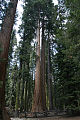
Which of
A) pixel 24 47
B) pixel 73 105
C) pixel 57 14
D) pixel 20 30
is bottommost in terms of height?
pixel 73 105

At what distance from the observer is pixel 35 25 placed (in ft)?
54.7

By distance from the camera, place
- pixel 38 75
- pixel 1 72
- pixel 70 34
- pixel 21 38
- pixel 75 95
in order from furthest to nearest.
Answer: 1. pixel 21 38
2. pixel 38 75
3. pixel 75 95
4. pixel 70 34
5. pixel 1 72

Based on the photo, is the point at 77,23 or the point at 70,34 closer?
the point at 77,23

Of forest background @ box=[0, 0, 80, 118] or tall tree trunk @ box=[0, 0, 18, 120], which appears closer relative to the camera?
tall tree trunk @ box=[0, 0, 18, 120]

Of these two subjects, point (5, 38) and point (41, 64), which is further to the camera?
point (41, 64)

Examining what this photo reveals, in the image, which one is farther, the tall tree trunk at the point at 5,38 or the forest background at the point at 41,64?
the forest background at the point at 41,64

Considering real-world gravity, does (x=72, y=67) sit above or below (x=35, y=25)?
below

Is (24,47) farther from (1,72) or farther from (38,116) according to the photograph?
(1,72)

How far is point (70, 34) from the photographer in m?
7.80

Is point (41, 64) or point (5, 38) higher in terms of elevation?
point (41, 64)

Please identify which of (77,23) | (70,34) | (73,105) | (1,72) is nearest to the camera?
(1,72)

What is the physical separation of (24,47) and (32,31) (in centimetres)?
242

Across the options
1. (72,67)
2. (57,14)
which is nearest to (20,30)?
(72,67)

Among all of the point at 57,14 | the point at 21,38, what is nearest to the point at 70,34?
the point at 57,14
